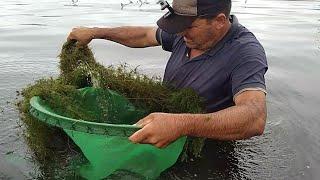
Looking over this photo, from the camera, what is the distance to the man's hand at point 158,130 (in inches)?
101

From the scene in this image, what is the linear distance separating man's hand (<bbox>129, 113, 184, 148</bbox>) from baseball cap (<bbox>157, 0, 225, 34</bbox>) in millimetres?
1179

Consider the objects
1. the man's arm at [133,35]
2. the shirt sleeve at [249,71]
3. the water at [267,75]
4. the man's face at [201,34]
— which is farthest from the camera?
the man's arm at [133,35]

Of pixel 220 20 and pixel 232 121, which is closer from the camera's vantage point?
pixel 232 121

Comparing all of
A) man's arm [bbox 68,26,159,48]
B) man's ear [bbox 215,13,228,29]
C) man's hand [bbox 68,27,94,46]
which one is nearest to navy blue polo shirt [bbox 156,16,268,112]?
man's ear [bbox 215,13,228,29]

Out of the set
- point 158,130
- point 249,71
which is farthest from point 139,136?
point 249,71

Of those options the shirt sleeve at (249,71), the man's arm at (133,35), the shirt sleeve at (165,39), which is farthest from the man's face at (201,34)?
the man's arm at (133,35)

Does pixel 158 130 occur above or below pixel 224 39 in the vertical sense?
below

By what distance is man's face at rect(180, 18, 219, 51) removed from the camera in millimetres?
3678

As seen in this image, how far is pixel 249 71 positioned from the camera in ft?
11.2

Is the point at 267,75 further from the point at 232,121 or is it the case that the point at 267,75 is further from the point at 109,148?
the point at 109,148

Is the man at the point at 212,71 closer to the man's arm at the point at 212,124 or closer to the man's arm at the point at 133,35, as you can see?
the man's arm at the point at 212,124

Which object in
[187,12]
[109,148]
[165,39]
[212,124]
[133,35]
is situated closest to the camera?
[212,124]

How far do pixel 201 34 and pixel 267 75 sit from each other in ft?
13.6

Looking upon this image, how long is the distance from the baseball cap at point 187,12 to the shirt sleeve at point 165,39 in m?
0.91
